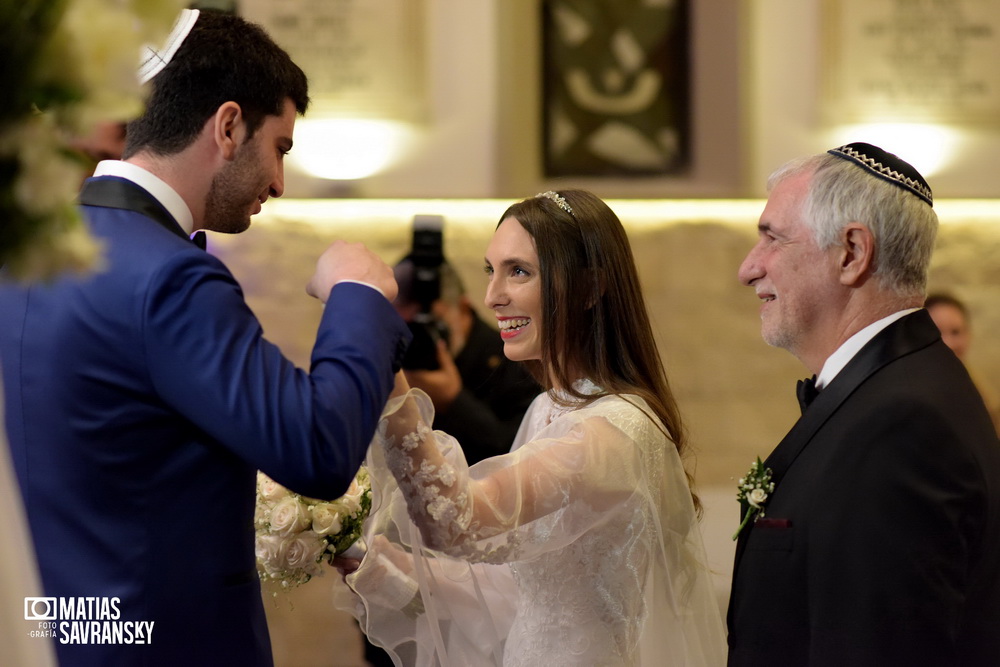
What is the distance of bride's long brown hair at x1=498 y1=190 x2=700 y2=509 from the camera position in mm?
2363

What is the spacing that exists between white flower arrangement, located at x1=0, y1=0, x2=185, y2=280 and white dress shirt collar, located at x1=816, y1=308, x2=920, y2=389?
1443mm

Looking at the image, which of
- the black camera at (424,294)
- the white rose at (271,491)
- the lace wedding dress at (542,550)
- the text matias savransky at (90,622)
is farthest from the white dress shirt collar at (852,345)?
the black camera at (424,294)

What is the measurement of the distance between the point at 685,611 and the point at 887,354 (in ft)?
2.44

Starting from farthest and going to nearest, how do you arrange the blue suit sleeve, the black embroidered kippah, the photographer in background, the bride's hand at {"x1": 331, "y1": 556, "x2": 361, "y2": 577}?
the photographer in background, the bride's hand at {"x1": 331, "y1": 556, "x2": 361, "y2": 577}, the black embroidered kippah, the blue suit sleeve

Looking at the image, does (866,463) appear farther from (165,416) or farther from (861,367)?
(165,416)

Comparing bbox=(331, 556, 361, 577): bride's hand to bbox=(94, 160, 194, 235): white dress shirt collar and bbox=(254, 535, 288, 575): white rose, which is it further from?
bbox=(94, 160, 194, 235): white dress shirt collar

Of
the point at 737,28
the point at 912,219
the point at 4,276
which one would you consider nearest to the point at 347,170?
the point at 737,28

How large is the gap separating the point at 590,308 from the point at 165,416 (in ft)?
3.57

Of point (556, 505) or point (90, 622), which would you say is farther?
point (556, 505)

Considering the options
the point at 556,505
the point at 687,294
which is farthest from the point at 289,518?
the point at 687,294

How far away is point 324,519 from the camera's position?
217 centimetres

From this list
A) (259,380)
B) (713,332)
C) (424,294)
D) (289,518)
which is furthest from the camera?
(713,332)

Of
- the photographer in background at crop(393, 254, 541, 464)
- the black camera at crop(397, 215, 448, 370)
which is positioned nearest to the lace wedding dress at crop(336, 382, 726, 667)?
the photographer in background at crop(393, 254, 541, 464)

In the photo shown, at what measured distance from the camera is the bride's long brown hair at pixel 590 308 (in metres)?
2.36
